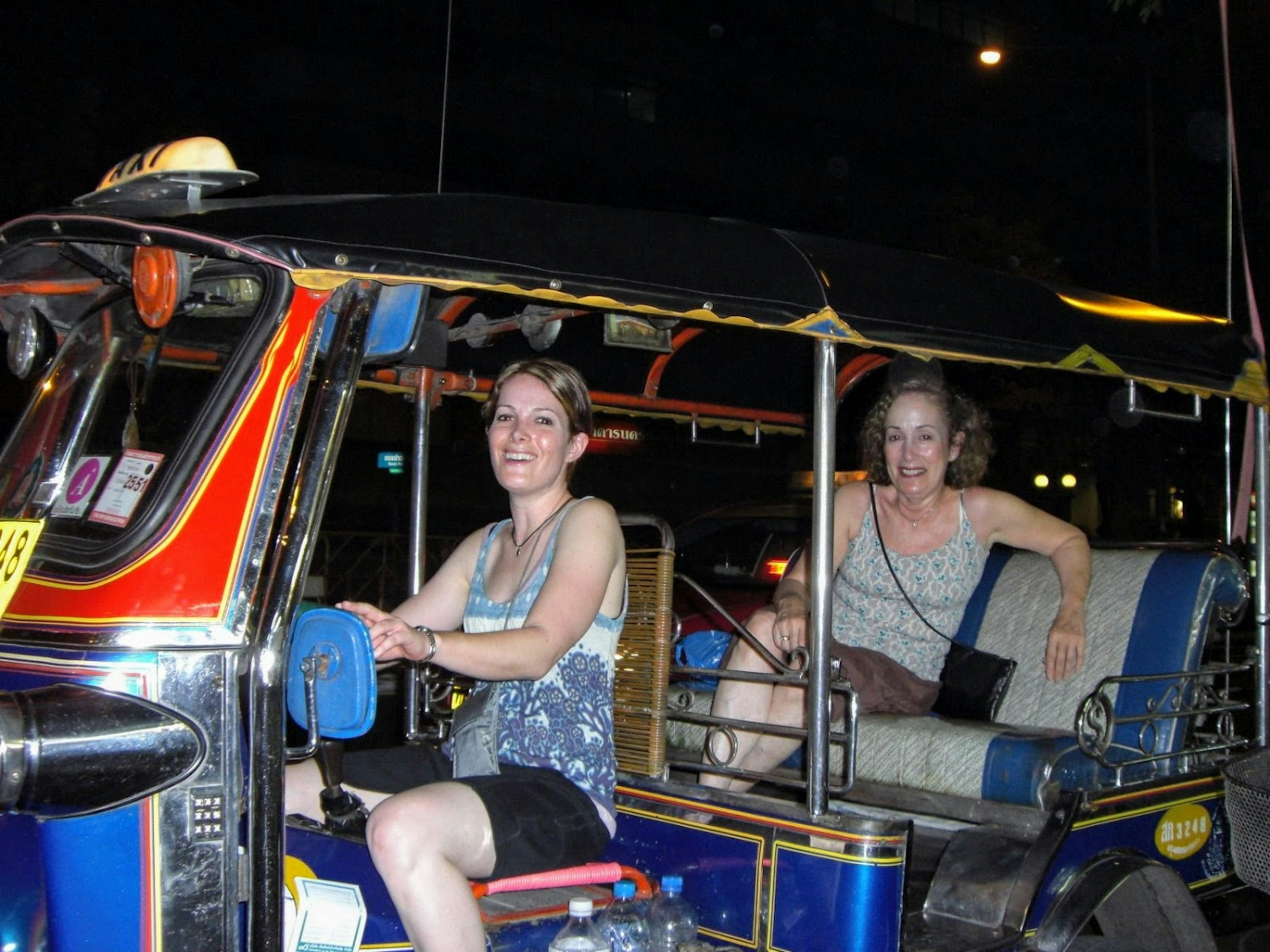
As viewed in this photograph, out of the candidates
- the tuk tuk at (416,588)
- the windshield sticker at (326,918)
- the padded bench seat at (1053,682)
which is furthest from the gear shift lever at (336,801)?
the padded bench seat at (1053,682)

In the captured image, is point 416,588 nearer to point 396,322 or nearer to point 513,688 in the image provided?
point 513,688

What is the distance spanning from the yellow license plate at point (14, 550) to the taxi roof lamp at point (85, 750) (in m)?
0.25

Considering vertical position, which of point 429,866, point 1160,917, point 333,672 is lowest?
point 1160,917

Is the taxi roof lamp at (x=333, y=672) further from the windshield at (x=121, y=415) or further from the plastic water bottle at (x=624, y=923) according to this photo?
the plastic water bottle at (x=624, y=923)

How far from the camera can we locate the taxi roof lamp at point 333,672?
2258 millimetres

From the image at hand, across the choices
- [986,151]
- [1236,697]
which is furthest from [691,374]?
[986,151]

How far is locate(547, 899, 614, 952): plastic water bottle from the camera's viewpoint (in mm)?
2697

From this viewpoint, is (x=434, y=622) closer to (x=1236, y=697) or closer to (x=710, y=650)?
(x=710, y=650)

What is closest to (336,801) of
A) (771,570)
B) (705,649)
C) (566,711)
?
(566,711)

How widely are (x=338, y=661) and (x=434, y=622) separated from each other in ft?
3.19

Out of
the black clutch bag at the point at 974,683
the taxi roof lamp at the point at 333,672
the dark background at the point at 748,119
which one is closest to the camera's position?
the taxi roof lamp at the point at 333,672

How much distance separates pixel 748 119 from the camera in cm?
2298

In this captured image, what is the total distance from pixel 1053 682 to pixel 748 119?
20.3m

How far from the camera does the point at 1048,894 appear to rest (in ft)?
10.8
